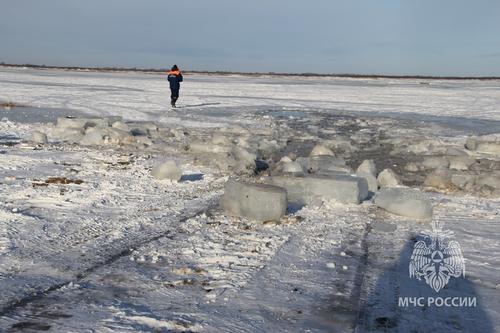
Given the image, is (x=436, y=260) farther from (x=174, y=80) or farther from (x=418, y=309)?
(x=174, y=80)

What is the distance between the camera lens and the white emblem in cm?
416

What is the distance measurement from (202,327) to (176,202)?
3.22 meters

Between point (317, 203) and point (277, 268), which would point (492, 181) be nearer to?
point (317, 203)

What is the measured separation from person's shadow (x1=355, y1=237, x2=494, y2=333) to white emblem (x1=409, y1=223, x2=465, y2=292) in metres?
0.07

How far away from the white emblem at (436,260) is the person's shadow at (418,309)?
0.23 feet

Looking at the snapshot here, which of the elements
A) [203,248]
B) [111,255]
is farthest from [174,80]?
[111,255]

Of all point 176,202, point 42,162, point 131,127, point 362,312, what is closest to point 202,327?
point 362,312

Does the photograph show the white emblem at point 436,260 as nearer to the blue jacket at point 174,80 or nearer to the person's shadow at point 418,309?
the person's shadow at point 418,309

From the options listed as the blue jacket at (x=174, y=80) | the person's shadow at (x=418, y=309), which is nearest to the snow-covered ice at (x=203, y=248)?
the person's shadow at (x=418, y=309)

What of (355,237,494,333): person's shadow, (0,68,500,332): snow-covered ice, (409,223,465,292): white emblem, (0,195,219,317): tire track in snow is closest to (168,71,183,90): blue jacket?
(0,68,500,332): snow-covered ice

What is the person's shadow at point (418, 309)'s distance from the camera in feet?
10.8

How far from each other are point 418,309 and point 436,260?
1128 millimetres

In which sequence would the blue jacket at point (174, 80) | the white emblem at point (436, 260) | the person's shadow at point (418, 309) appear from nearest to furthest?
1. the person's shadow at point (418, 309)
2. the white emblem at point (436, 260)
3. the blue jacket at point (174, 80)

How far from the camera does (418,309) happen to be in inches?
140
